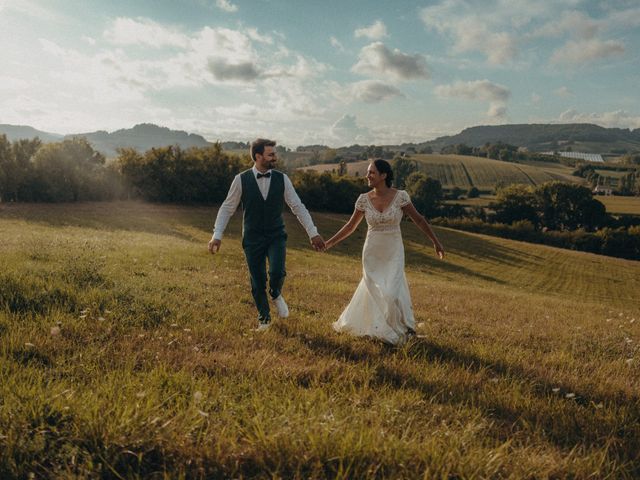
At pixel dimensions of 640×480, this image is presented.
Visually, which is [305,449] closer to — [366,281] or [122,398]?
[122,398]

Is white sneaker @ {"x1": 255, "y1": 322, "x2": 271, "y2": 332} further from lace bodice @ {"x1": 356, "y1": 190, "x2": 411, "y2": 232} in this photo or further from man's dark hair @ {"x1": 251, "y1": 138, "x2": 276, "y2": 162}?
man's dark hair @ {"x1": 251, "y1": 138, "x2": 276, "y2": 162}

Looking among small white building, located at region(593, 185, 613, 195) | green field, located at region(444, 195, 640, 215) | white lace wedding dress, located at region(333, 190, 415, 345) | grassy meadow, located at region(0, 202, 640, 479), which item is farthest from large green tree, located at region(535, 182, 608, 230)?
white lace wedding dress, located at region(333, 190, 415, 345)

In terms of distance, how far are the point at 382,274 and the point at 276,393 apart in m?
3.54

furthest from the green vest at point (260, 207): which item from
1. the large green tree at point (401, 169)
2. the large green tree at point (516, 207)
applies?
the large green tree at point (401, 169)

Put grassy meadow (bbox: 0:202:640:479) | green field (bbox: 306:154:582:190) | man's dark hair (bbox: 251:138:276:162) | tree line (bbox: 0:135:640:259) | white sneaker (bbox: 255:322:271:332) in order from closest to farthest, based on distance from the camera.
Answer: grassy meadow (bbox: 0:202:640:479)
white sneaker (bbox: 255:322:271:332)
man's dark hair (bbox: 251:138:276:162)
tree line (bbox: 0:135:640:259)
green field (bbox: 306:154:582:190)

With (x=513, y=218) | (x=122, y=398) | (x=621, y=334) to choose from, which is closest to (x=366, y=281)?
(x=122, y=398)

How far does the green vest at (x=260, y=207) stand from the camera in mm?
6516

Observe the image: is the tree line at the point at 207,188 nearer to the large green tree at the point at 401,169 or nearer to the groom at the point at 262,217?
the large green tree at the point at 401,169

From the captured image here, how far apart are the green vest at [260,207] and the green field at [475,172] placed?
5480 inches

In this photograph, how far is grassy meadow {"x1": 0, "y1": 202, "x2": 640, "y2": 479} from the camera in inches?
94.5

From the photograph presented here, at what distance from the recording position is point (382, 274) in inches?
259

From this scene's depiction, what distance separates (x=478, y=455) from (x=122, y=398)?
7.95 feet

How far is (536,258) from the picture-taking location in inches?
2296

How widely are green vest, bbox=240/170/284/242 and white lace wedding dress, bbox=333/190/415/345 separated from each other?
1.42 metres
